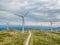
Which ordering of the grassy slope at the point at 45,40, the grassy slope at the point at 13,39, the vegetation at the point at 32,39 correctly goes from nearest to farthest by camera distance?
the grassy slope at the point at 13,39, the vegetation at the point at 32,39, the grassy slope at the point at 45,40

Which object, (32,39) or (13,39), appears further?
(13,39)

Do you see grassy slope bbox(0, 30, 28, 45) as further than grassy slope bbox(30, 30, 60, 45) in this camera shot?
No

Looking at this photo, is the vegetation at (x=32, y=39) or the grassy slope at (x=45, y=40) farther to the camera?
the grassy slope at (x=45, y=40)

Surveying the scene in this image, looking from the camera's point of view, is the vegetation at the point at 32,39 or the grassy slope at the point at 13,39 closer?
the grassy slope at the point at 13,39

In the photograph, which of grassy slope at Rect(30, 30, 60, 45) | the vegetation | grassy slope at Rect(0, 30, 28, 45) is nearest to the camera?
grassy slope at Rect(0, 30, 28, 45)

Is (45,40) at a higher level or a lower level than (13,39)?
lower

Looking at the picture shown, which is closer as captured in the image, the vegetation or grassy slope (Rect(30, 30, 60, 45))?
the vegetation

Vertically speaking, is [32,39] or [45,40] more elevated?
[32,39]

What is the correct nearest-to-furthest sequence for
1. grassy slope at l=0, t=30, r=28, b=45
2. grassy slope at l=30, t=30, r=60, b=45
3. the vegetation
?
1. grassy slope at l=0, t=30, r=28, b=45
2. the vegetation
3. grassy slope at l=30, t=30, r=60, b=45

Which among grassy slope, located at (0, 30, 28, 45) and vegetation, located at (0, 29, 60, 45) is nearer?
grassy slope, located at (0, 30, 28, 45)

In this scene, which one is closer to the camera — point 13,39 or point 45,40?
point 45,40

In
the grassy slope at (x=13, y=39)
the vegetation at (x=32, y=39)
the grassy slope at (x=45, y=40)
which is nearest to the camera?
the grassy slope at (x=13, y=39)

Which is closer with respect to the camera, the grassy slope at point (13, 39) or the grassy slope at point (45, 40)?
the grassy slope at point (13, 39)
